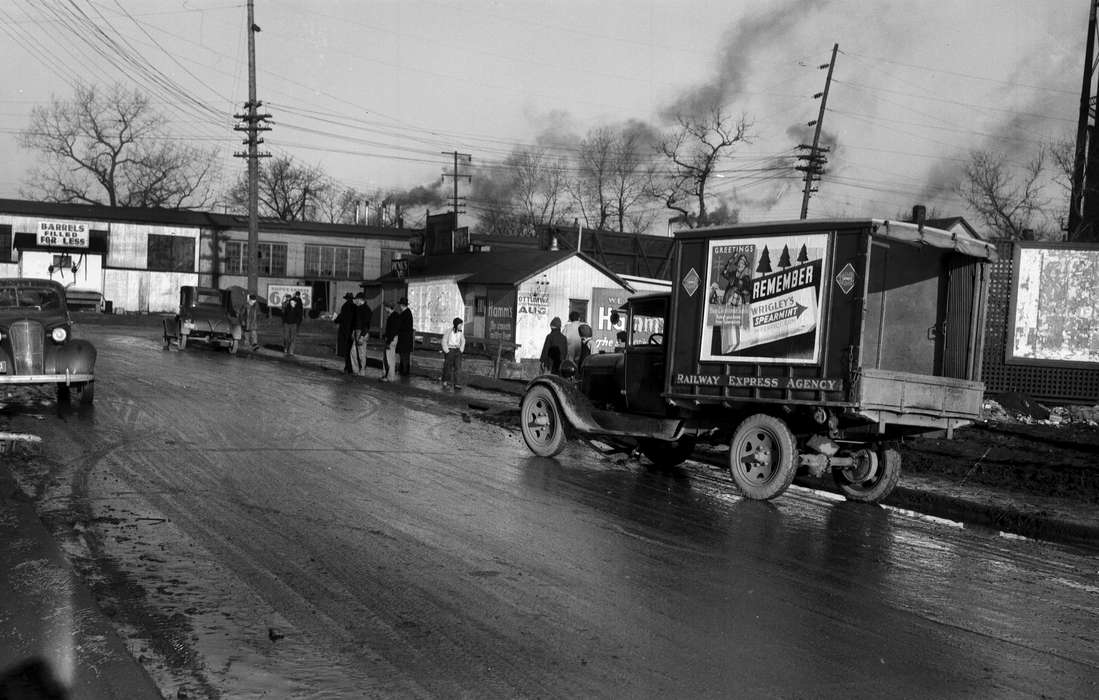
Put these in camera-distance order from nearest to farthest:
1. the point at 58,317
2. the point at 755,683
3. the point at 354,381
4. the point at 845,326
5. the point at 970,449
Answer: the point at 755,683, the point at 845,326, the point at 970,449, the point at 58,317, the point at 354,381

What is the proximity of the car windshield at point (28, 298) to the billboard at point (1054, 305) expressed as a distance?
17.0 meters

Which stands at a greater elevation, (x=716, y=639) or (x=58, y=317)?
(x=58, y=317)

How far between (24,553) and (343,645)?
2754 millimetres

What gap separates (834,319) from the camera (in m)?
10.2

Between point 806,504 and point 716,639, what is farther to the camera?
point 806,504

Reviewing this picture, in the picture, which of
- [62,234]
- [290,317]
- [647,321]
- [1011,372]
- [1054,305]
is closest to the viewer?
[647,321]

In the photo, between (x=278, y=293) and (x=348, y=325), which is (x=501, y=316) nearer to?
(x=348, y=325)

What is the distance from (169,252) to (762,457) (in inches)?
2450

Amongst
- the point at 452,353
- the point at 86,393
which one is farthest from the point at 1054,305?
the point at 86,393

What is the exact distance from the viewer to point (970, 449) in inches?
589

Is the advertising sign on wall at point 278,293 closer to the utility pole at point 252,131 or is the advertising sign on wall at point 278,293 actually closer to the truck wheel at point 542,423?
the utility pole at point 252,131

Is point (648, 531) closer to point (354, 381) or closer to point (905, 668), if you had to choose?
point (905, 668)

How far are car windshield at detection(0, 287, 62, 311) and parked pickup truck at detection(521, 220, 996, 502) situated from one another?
9541 mm

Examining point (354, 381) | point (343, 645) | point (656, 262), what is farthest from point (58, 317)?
point (656, 262)
